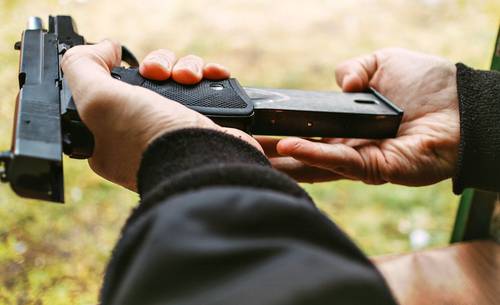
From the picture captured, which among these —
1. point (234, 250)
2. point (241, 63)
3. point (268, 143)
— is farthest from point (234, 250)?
point (241, 63)

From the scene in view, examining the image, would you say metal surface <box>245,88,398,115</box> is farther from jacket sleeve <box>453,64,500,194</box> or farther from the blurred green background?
the blurred green background

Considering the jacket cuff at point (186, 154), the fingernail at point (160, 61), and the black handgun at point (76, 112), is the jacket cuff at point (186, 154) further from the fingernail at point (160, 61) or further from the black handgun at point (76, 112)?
the fingernail at point (160, 61)

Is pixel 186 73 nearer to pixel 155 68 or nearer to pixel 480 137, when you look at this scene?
pixel 155 68

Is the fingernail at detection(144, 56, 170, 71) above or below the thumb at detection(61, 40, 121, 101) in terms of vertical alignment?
below

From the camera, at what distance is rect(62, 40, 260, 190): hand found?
64 cm

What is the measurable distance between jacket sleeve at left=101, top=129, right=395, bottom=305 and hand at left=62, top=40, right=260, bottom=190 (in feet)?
0.52

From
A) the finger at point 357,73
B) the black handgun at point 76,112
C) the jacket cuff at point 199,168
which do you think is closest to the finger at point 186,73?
the black handgun at point 76,112

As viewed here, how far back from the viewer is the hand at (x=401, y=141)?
92 cm

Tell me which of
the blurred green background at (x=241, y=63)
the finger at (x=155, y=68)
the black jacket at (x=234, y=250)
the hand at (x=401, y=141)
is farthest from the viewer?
the blurred green background at (x=241, y=63)

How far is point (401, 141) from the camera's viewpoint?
0.96 m

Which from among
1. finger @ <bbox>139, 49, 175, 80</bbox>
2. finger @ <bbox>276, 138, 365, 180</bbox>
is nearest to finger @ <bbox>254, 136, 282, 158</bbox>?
finger @ <bbox>276, 138, 365, 180</bbox>

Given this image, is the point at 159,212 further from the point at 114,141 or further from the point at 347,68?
the point at 347,68

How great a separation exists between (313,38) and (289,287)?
1.88m

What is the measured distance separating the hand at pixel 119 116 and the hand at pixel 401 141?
26 cm
